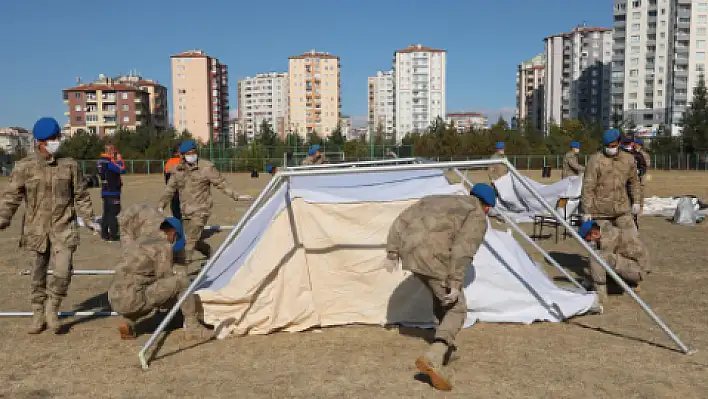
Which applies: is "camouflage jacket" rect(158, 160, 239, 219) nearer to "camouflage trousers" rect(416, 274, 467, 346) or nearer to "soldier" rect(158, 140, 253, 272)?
"soldier" rect(158, 140, 253, 272)

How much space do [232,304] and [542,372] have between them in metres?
3.17

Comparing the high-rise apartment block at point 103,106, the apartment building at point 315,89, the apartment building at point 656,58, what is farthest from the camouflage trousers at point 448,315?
the apartment building at point 315,89

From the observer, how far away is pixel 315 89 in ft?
429

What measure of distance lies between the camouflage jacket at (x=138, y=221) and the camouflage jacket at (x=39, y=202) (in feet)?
3.07

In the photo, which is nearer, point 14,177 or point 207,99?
point 14,177

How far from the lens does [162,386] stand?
5047 millimetres

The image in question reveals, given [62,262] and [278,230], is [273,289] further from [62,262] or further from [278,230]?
[62,262]

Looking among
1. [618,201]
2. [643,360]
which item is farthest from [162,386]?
[618,201]

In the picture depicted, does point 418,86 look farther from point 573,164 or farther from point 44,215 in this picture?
point 44,215

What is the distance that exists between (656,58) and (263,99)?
10233 cm

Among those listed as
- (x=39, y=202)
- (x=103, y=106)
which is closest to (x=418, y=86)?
(x=103, y=106)

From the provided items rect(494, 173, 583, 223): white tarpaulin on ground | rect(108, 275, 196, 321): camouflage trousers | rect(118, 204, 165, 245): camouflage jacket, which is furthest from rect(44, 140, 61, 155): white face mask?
rect(494, 173, 583, 223): white tarpaulin on ground

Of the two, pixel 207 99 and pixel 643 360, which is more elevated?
pixel 207 99

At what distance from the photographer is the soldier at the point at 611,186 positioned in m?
8.02
